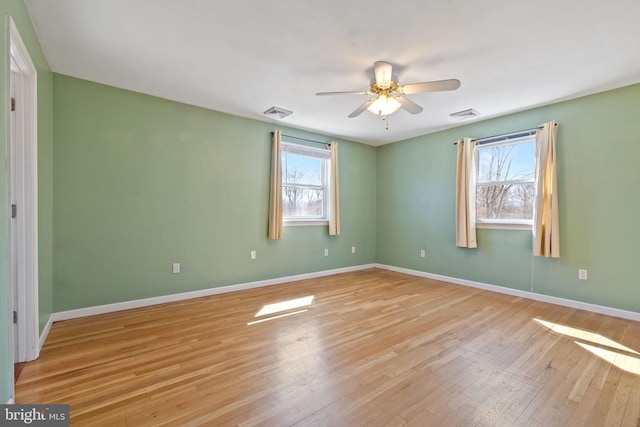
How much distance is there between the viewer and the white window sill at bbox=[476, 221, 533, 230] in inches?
152

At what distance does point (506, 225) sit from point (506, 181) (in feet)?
2.09

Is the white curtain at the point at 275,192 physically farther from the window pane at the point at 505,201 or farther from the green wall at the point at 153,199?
the window pane at the point at 505,201

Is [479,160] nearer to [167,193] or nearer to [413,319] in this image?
[413,319]

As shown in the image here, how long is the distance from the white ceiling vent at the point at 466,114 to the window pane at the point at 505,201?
1.08m

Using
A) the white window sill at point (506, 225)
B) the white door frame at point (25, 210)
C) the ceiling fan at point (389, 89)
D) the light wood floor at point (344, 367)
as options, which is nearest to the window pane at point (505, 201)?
the white window sill at point (506, 225)

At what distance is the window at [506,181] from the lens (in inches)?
154

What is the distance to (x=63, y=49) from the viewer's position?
8.25 ft

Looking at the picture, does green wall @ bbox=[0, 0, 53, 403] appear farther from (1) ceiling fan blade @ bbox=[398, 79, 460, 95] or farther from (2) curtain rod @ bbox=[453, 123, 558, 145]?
(2) curtain rod @ bbox=[453, 123, 558, 145]

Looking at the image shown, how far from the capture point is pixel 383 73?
8.62 feet

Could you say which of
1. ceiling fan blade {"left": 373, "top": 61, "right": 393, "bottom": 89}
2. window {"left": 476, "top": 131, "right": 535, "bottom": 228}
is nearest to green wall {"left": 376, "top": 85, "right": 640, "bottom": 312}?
window {"left": 476, "top": 131, "right": 535, "bottom": 228}

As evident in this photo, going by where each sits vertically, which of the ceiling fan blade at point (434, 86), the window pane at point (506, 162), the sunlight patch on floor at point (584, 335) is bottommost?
the sunlight patch on floor at point (584, 335)

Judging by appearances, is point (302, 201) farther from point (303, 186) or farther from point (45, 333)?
point (45, 333)

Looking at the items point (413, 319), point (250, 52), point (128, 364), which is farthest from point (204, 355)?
point (250, 52)

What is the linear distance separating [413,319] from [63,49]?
418 centimetres
